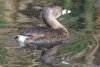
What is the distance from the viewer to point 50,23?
25.1ft

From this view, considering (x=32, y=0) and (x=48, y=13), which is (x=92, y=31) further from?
(x=32, y=0)

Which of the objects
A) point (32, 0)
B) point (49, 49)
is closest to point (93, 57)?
point (49, 49)

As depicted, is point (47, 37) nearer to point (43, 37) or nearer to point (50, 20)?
point (43, 37)

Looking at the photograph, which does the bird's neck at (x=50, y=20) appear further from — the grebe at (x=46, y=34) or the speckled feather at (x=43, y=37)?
the speckled feather at (x=43, y=37)

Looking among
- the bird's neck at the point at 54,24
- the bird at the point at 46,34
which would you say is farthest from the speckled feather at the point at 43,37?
the bird's neck at the point at 54,24

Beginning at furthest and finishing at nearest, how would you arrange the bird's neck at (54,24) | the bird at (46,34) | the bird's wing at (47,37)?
the bird's neck at (54,24) → the bird's wing at (47,37) → the bird at (46,34)

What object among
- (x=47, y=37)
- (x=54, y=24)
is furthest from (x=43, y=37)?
(x=54, y=24)

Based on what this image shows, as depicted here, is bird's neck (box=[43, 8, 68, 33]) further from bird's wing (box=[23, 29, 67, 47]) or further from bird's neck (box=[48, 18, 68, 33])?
bird's wing (box=[23, 29, 67, 47])

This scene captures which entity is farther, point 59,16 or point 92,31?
point 59,16

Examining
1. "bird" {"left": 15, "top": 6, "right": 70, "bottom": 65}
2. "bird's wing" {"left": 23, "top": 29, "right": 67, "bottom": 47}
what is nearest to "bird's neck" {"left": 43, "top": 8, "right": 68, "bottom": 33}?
"bird" {"left": 15, "top": 6, "right": 70, "bottom": 65}

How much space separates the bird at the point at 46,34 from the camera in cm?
692

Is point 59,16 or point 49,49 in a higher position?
point 59,16

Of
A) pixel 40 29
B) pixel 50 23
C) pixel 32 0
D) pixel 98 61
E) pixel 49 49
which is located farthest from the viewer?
pixel 32 0

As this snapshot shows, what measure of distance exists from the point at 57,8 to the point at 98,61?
6.31 feet
